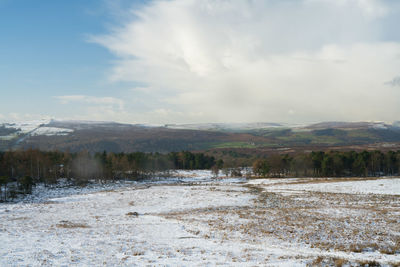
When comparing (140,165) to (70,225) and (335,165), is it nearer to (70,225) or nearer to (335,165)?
(335,165)

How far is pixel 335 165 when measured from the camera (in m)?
97.2

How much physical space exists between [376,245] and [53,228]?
2394 cm

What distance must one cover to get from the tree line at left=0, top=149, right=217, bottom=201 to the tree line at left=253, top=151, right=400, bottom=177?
147ft

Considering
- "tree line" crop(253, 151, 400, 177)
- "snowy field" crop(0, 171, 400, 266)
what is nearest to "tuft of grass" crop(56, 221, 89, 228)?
"snowy field" crop(0, 171, 400, 266)

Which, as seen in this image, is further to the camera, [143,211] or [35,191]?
[35,191]

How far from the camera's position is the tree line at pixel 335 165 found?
3834 inches

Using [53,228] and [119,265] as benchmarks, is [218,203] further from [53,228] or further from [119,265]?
[119,265]

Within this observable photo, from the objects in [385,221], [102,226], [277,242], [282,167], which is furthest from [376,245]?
[282,167]

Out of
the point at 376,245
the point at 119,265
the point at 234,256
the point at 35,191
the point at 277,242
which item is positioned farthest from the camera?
the point at 35,191

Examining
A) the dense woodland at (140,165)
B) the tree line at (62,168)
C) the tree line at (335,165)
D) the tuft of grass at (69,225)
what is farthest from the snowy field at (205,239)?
the tree line at (335,165)

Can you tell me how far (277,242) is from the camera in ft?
62.6

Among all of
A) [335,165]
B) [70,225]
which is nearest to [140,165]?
[335,165]

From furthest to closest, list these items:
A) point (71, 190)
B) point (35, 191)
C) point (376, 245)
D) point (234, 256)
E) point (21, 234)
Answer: point (71, 190), point (35, 191), point (21, 234), point (376, 245), point (234, 256)

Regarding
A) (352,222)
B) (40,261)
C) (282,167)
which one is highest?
(40,261)
